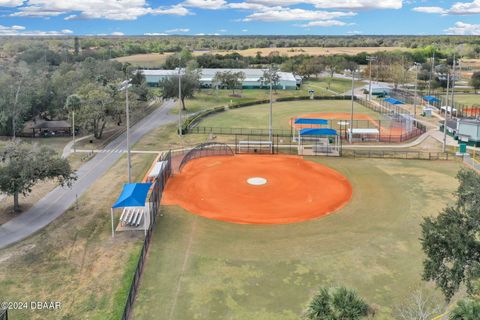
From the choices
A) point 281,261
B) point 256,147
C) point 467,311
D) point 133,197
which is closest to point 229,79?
point 256,147

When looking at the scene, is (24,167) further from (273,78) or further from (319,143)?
(273,78)

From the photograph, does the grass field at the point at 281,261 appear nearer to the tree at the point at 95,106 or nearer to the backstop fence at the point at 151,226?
the backstop fence at the point at 151,226

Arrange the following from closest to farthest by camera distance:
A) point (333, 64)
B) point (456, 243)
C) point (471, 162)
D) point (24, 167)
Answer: point (456, 243), point (24, 167), point (471, 162), point (333, 64)

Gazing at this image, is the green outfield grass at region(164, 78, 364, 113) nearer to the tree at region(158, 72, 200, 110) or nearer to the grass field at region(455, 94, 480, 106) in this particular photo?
the tree at region(158, 72, 200, 110)

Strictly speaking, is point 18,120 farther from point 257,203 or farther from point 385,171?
point 385,171

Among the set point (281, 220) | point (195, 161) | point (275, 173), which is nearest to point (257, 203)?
point (281, 220)
